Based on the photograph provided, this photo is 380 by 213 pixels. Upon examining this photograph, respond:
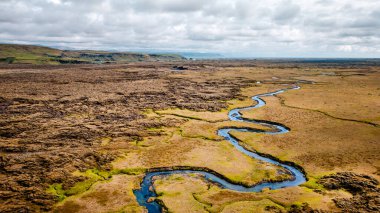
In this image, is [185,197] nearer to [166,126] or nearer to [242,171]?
[242,171]

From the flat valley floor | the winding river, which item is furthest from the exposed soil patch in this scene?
the winding river

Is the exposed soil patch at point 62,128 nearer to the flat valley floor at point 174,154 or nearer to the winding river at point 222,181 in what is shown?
the flat valley floor at point 174,154

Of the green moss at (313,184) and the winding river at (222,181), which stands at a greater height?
the green moss at (313,184)

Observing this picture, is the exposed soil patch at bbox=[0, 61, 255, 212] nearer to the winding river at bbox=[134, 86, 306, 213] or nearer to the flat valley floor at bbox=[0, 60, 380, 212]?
the flat valley floor at bbox=[0, 60, 380, 212]

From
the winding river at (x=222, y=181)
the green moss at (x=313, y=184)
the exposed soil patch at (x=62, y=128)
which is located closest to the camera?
the winding river at (x=222, y=181)

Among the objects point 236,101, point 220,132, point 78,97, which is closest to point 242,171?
point 220,132

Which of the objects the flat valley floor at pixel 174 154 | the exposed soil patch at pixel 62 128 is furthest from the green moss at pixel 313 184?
the exposed soil patch at pixel 62 128

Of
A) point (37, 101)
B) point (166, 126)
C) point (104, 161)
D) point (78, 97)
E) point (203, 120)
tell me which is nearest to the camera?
point (104, 161)

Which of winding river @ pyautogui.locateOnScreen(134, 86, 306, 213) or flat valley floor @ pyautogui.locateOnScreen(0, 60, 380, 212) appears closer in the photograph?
flat valley floor @ pyautogui.locateOnScreen(0, 60, 380, 212)

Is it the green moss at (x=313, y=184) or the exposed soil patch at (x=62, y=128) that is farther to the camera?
the exposed soil patch at (x=62, y=128)

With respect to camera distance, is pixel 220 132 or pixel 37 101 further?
pixel 37 101

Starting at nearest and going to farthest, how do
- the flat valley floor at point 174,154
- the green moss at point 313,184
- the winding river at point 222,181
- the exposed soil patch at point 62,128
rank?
the flat valley floor at point 174,154, the winding river at point 222,181, the green moss at point 313,184, the exposed soil patch at point 62,128
